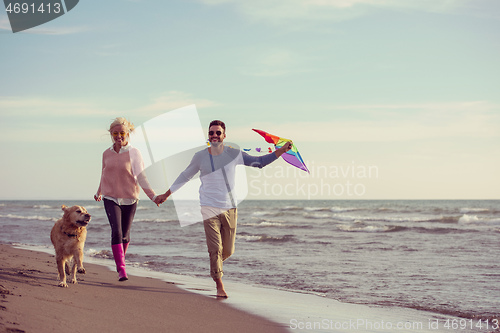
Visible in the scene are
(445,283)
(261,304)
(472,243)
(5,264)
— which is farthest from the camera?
(472,243)

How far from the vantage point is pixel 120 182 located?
243 inches

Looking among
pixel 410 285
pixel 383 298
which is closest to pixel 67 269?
pixel 383 298

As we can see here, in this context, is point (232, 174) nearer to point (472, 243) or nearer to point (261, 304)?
point (261, 304)

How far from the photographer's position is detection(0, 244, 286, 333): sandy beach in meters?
3.92

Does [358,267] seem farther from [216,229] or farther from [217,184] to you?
[217,184]

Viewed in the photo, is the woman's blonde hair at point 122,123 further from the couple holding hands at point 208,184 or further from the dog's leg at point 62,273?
the dog's leg at point 62,273

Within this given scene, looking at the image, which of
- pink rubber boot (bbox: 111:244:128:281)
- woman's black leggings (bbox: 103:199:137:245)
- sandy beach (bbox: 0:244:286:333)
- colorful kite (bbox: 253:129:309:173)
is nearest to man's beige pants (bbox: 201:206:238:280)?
sandy beach (bbox: 0:244:286:333)

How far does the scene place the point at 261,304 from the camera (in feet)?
18.9

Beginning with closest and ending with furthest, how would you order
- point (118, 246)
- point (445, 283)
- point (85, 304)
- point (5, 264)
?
point (85, 304) → point (118, 246) → point (5, 264) → point (445, 283)

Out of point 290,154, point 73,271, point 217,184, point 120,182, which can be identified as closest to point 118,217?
point 120,182

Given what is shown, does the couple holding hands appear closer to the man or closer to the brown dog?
the man

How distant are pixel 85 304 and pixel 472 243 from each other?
506 inches

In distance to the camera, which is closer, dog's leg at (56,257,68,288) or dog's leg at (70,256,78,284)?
dog's leg at (56,257,68,288)

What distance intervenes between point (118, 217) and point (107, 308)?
5.43ft
